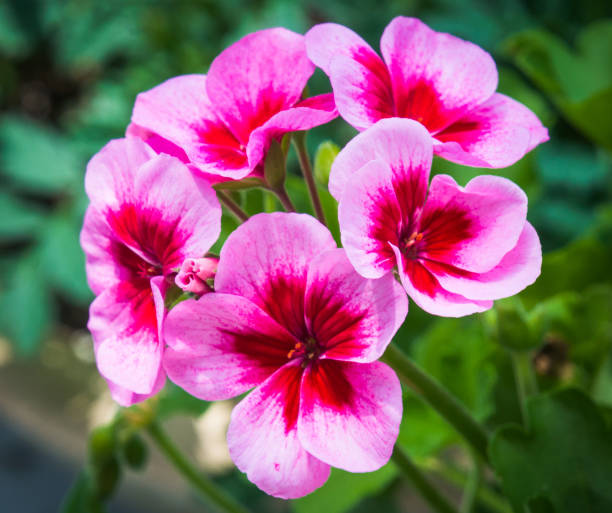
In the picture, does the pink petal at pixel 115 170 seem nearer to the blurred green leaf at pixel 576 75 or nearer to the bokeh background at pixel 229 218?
the bokeh background at pixel 229 218

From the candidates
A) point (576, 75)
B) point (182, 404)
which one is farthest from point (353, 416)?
point (576, 75)

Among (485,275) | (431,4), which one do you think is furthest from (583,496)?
(431,4)

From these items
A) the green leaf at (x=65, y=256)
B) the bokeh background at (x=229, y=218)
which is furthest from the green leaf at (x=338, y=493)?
the green leaf at (x=65, y=256)

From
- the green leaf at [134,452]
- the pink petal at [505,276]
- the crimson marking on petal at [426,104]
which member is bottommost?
the green leaf at [134,452]

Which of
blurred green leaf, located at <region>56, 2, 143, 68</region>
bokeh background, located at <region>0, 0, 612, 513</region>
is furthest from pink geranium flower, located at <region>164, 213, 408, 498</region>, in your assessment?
blurred green leaf, located at <region>56, 2, 143, 68</region>

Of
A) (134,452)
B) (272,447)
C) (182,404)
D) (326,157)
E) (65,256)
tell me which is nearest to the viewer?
(272,447)

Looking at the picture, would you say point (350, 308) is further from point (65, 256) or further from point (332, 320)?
point (65, 256)

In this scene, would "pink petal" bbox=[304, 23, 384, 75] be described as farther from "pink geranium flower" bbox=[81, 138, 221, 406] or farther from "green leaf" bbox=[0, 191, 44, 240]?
"green leaf" bbox=[0, 191, 44, 240]
